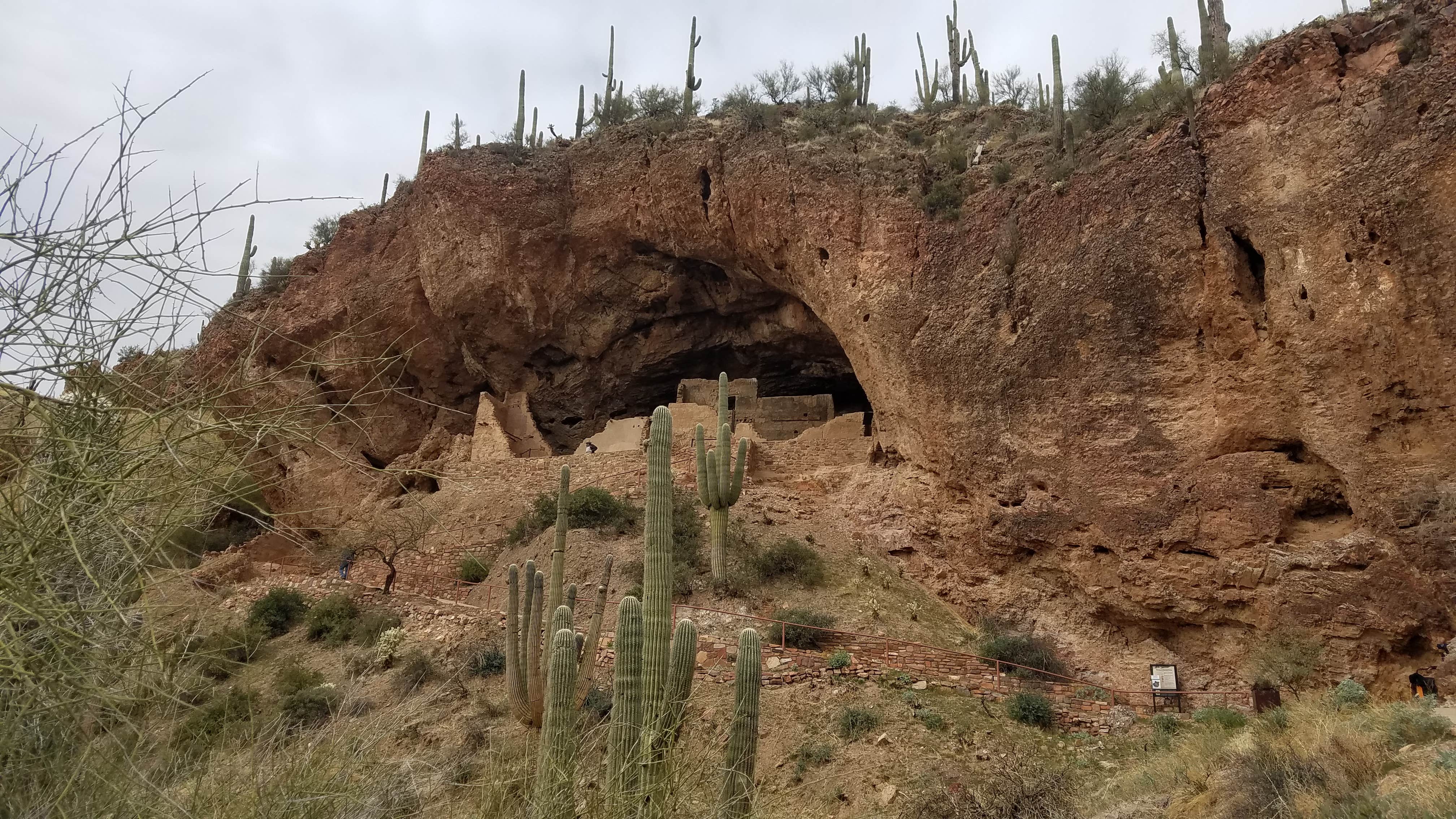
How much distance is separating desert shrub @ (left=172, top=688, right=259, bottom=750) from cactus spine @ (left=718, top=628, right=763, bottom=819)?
3791 mm

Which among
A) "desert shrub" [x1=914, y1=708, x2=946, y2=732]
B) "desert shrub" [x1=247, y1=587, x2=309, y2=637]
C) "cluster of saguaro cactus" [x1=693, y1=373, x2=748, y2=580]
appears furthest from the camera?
"desert shrub" [x1=247, y1=587, x2=309, y2=637]

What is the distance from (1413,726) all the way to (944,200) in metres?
10.7

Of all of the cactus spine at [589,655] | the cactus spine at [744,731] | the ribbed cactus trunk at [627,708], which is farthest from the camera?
the cactus spine at [589,655]

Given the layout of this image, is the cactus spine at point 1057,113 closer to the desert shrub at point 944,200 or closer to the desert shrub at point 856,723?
the desert shrub at point 944,200

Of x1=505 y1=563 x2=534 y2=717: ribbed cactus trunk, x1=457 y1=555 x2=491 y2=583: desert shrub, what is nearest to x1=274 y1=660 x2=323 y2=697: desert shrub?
x1=505 y1=563 x2=534 y2=717: ribbed cactus trunk

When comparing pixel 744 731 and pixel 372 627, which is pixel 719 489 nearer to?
pixel 372 627

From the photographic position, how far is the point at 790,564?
15.2 m

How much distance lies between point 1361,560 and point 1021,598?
4.48 m

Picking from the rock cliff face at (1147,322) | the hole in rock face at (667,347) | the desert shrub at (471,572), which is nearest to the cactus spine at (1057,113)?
the rock cliff face at (1147,322)

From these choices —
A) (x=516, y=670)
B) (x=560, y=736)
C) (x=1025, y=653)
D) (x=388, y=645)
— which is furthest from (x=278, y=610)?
(x=1025, y=653)

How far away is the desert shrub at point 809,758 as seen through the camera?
1009cm

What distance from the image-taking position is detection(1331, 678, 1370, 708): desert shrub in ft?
32.2

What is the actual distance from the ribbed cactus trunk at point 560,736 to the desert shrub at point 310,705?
5.98 m

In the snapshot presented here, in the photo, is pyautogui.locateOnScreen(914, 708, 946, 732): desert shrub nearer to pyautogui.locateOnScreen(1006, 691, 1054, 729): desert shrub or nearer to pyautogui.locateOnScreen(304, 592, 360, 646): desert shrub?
pyautogui.locateOnScreen(1006, 691, 1054, 729): desert shrub
